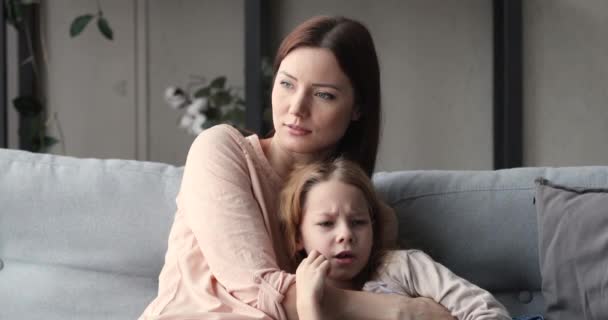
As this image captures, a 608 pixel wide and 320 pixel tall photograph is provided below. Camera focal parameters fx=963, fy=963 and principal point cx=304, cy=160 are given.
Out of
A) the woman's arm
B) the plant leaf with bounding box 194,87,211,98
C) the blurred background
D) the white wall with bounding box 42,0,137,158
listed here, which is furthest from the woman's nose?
the white wall with bounding box 42,0,137,158

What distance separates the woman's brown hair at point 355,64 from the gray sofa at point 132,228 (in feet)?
0.37

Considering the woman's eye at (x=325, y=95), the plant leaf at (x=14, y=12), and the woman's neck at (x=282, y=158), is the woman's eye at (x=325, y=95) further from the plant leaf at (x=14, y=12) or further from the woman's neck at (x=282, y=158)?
the plant leaf at (x=14, y=12)

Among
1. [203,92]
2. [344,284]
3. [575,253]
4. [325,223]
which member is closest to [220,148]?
[325,223]

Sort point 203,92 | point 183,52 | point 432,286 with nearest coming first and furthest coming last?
point 432,286 → point 203,92 → point 183,52

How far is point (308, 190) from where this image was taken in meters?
1.78

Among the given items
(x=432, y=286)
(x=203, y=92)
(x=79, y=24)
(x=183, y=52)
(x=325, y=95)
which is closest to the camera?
(x=432, y=286)

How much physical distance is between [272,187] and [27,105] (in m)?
1.88

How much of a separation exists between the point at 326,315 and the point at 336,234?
177 millimetres

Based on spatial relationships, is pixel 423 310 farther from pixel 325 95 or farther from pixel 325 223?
pixel 325 95

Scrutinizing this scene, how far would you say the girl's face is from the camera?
5.66 feet

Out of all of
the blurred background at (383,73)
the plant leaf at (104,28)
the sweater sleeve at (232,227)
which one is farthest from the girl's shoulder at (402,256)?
the plant leaf at (104,28)

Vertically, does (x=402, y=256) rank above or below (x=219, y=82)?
below

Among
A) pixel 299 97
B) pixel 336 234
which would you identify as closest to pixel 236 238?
pixel 336 234

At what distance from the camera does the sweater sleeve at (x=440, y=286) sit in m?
1.63
